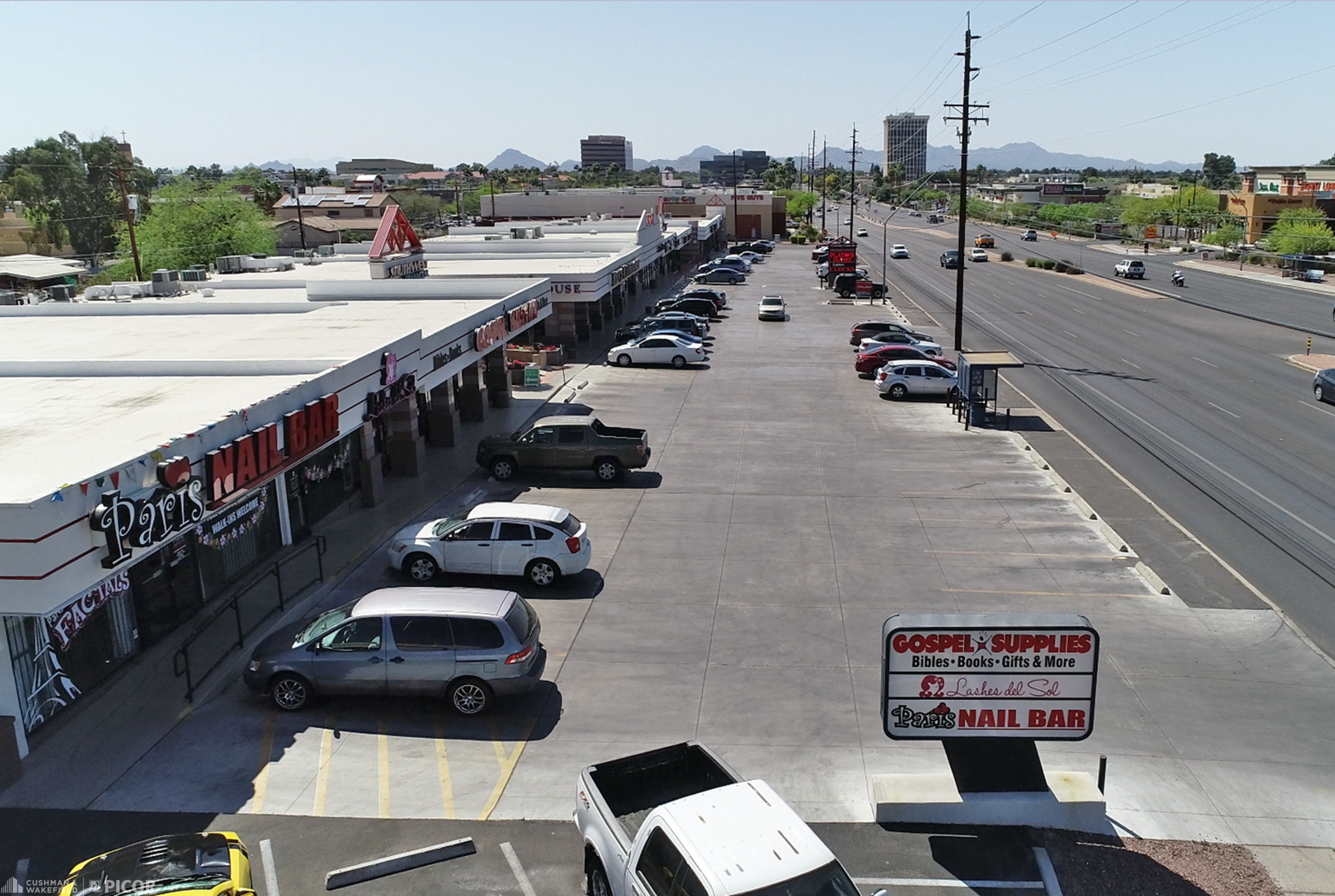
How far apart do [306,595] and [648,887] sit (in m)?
12.1

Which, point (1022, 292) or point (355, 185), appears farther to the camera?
point (355, 185)

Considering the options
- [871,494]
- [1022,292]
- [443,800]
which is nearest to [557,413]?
[871,494]

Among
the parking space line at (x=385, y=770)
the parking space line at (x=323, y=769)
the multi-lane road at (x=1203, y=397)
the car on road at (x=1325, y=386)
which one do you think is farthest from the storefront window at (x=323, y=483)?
the car on road at (x=1325, y=386)

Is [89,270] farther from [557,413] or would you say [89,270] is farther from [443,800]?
[443,800]

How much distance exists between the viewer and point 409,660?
14.6 metres

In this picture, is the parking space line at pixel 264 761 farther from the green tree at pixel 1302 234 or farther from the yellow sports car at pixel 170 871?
the green tree at pixel 1302 234

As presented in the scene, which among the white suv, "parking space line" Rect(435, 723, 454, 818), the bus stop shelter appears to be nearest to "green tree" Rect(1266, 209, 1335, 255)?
the bus stop shelter

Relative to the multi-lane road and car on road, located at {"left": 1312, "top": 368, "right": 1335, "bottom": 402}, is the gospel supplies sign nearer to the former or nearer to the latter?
the multi-lane road

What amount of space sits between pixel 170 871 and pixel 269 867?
1.78 metres

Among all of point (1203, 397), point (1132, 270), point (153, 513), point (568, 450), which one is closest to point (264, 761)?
point (153, 513)

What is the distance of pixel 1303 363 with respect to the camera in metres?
43.9

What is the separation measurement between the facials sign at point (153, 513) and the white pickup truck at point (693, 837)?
23.4 ft

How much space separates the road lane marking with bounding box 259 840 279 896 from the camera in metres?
10.7

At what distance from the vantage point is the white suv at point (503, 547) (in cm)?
1947
